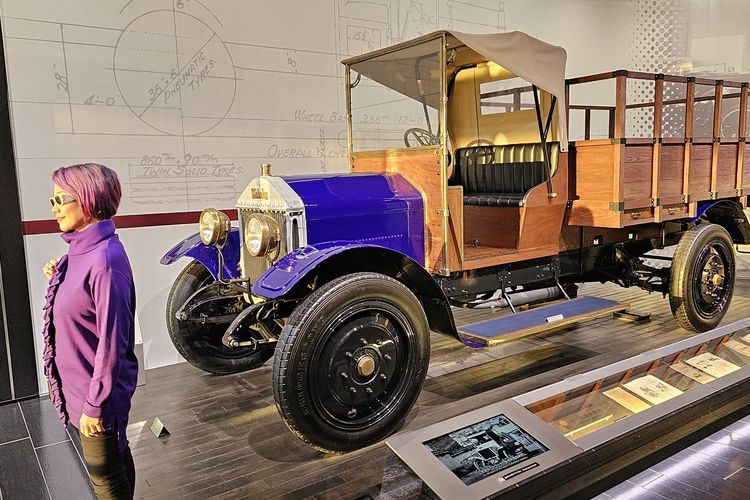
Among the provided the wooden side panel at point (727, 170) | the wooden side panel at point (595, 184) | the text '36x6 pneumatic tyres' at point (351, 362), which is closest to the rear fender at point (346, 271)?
the text '36x6 pneumatic tyres' at point (351, 362)

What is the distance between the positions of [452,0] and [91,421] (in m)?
5.55

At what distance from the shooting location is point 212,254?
3686 mm

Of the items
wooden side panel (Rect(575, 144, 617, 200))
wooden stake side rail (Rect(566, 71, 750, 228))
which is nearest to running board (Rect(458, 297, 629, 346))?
wooden stake side rail (Rect(566, 71, 750, 228))

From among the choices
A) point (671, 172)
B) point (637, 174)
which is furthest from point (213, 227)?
point (671, 172)

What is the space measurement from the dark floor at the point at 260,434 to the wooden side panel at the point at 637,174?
3.65ft

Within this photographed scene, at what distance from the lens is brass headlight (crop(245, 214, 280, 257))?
308 cm

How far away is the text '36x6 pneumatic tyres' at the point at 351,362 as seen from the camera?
8.71ft

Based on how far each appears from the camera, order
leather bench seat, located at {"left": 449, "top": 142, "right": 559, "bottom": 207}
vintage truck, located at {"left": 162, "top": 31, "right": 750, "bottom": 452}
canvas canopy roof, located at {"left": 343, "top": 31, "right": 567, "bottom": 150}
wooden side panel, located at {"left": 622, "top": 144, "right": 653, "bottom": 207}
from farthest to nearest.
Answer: leather bench seat, located at {"left": 449, "top": 142, "right": 559, "bottom": 207}
wooden side panel, located at {"left": 622, "top": 144, "right": 653, "bottom": 207}
canvas canopy roof, located at {"left": 343, "top": 31, "right": 567, "bottom": 150}
vintage truck, located at {"left": 162, "top": 31, "right": 750, "bottom": 452}

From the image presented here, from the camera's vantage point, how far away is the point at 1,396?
383 centimetres

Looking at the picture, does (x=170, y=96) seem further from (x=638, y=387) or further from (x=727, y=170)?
(x=727, y=170)

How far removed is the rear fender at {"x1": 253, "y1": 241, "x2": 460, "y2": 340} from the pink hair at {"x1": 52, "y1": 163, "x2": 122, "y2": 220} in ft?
3.11

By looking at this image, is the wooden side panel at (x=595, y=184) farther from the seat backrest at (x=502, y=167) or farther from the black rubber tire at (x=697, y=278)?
the black rubber tire at (x=697, y=278)

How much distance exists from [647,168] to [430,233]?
1792mm

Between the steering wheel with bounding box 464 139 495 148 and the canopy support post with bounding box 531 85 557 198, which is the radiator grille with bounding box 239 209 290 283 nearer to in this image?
the canopy support post with bounding box 531 85 557 198
